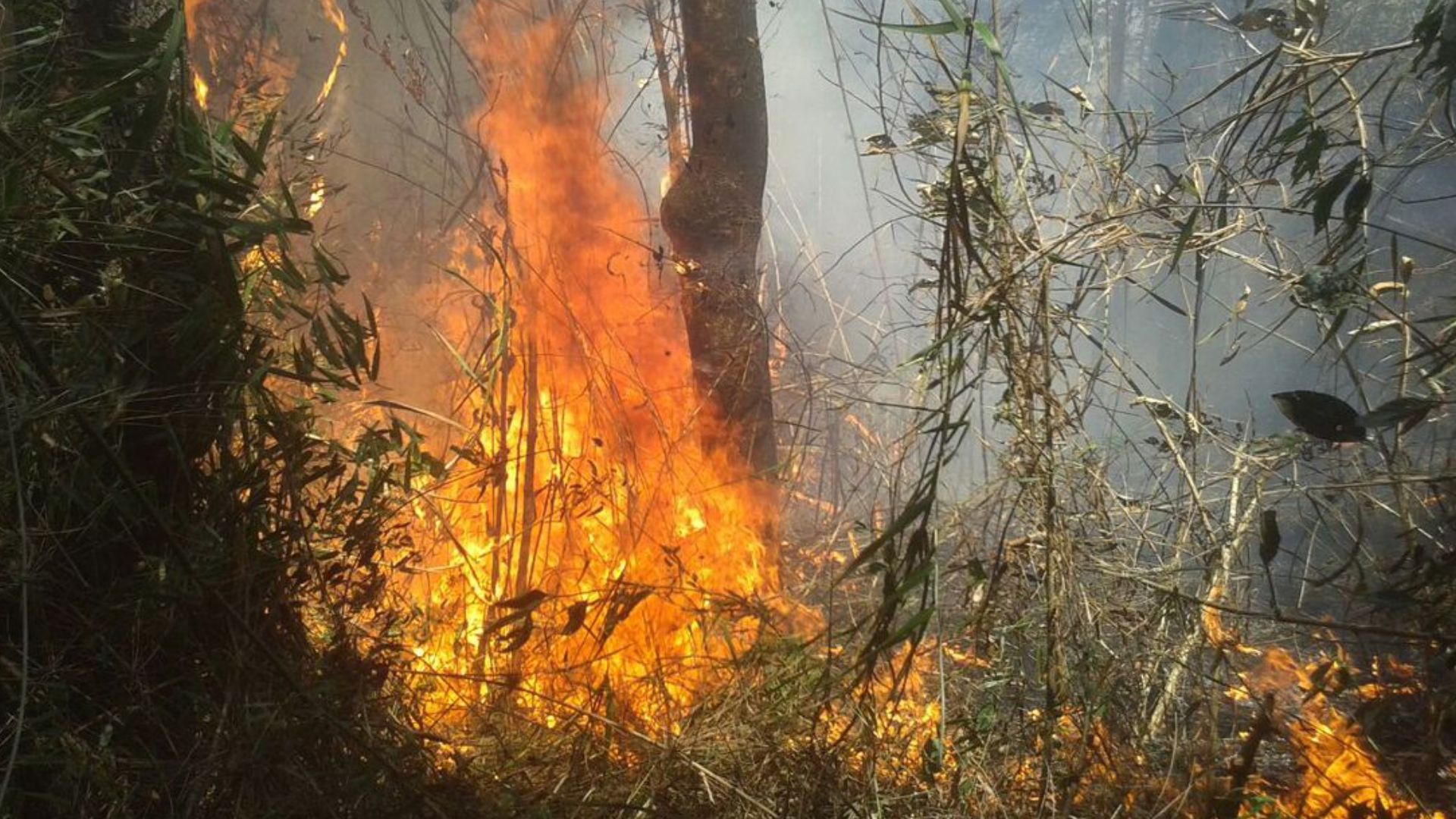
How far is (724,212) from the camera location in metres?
3.56

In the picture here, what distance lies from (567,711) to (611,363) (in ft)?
5.00

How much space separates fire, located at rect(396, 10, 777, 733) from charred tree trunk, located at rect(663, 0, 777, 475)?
6.3 inches

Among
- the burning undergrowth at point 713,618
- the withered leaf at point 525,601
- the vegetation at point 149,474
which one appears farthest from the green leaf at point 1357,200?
the vegetation at point 149,474

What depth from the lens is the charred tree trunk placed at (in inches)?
141

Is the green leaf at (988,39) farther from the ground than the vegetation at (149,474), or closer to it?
farther from the ground

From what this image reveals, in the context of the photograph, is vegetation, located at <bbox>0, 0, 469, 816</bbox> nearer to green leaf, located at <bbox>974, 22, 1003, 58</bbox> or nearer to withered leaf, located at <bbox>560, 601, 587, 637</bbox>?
withered leaf, located at <bbox>560, 601, 587, 637</bbox>

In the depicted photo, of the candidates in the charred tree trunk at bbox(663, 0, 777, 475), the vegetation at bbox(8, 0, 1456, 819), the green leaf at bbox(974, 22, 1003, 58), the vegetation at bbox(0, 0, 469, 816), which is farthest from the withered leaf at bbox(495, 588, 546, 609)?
the green leaf at bbox(974, 22, 1003, 58)

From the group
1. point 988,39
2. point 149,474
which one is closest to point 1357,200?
point 988,39

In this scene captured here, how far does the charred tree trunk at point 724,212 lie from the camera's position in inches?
141

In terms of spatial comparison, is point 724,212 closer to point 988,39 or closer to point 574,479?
point 574,479

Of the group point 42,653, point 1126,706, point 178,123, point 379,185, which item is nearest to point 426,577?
point 42,653

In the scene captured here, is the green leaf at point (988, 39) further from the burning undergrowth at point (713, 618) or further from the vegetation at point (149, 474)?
the vegetation at point (149, 474)

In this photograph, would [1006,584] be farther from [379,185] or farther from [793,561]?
[379,185]

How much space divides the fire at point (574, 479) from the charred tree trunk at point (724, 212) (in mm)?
160
